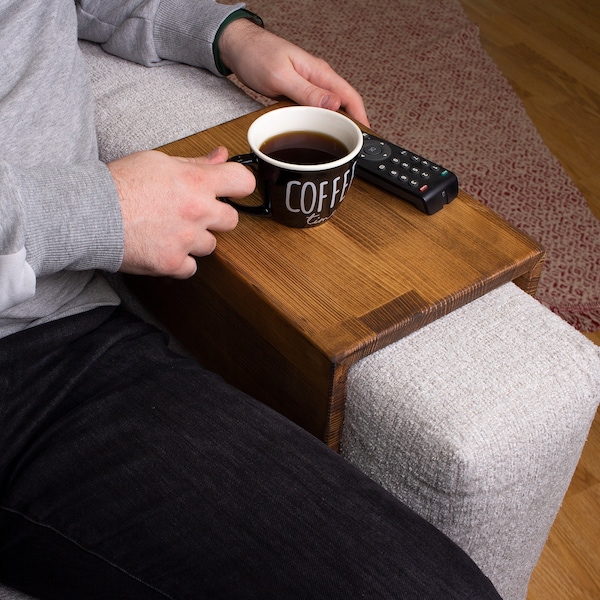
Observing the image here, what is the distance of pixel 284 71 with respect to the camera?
3.35ft

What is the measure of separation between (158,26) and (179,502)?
2.28 feet

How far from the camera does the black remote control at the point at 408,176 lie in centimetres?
86

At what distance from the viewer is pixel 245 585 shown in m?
0.65

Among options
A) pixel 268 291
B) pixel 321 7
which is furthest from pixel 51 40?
pixel 321 7

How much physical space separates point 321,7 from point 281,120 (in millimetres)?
1834

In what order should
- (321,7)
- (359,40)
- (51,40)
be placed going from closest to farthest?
(51,40)
(359,40)
(321,7)

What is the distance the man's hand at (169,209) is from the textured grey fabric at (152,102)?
196 millimetres

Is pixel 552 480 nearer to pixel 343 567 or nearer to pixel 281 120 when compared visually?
pixel 343 567

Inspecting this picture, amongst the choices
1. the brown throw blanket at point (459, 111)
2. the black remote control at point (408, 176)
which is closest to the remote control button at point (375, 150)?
the black remote control at point (408, 176)

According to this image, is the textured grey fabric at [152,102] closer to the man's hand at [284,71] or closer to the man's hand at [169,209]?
the man's hand at [284,71]

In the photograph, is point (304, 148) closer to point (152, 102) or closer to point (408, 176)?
point (408, 176)

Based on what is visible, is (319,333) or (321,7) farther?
(321,7)

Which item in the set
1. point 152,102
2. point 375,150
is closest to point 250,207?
point 375,150

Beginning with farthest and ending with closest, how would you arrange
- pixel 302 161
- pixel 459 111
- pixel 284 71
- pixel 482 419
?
pixel 459 111 < pixel 284 71 < pixel 302 161 < pixel 482 419
